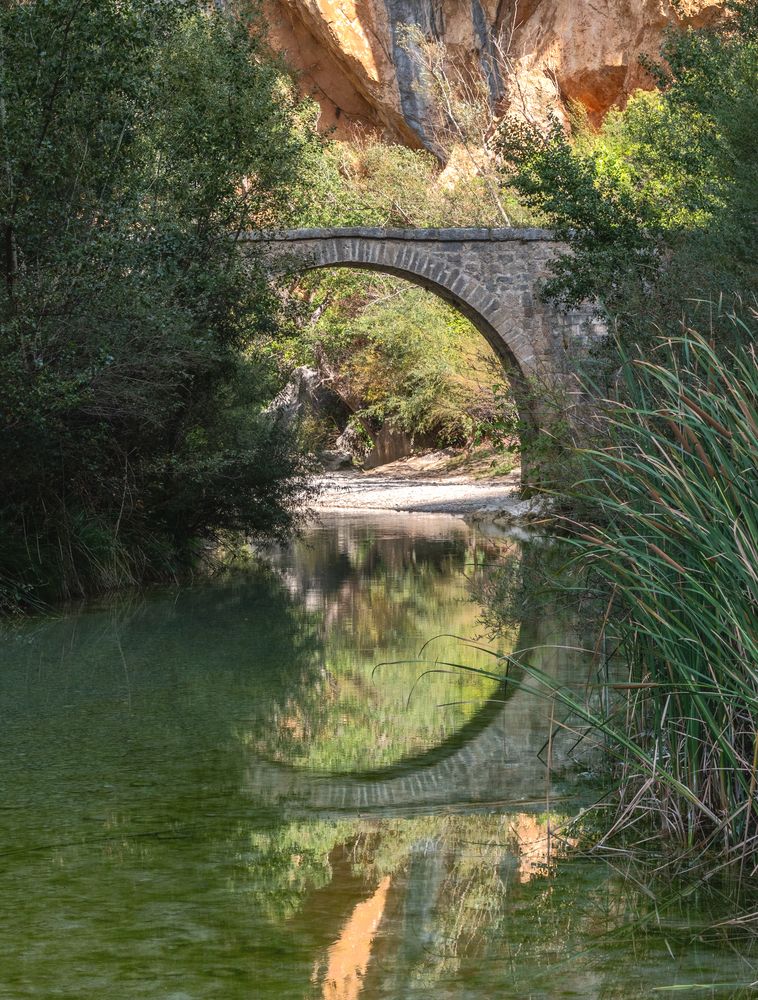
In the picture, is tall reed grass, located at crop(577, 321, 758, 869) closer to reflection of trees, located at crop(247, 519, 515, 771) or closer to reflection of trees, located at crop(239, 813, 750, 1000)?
reflection of trees, located at crop(239, 813, 750, 1000)

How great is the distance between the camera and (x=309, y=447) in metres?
12.7

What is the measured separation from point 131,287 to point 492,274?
10.7m

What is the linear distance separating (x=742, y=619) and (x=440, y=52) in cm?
2597

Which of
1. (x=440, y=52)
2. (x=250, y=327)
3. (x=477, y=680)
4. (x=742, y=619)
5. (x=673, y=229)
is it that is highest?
(x=440, y=52)

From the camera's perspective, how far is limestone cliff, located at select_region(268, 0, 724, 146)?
28094 mm

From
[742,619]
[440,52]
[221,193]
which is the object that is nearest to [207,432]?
[221,193]

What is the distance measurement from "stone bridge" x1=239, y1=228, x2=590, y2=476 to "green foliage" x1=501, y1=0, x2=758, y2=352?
3358 mm

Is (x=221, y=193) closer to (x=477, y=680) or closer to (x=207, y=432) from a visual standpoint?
(x=207, y=432)

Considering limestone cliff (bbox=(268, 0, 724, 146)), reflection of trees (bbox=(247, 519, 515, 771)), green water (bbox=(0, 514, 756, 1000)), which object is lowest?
reflection of trees (bbox=(247, 519, 515, 771))

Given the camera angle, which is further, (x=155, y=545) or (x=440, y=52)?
(x=440, y=52)

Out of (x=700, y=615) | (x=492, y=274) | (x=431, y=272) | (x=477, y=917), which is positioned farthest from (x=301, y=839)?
(x=492, y=274)

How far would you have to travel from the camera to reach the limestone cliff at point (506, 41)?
28094 mm

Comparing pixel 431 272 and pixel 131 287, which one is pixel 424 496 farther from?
pixel 131 287

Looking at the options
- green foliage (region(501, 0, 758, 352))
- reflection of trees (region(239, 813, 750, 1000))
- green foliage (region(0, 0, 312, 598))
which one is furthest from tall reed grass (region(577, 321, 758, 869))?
green foliage (region(0, 0, 312, 598))
